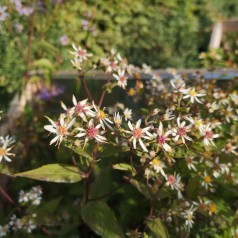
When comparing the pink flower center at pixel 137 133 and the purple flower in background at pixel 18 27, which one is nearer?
the pink flower center at pixel 137 133

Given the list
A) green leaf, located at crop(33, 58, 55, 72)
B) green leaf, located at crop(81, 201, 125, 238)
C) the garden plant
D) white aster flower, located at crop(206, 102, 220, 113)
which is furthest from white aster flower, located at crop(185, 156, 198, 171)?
green leaf, located at crop(33, 58, 55, 72)

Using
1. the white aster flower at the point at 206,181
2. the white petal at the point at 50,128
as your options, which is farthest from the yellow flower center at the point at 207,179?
the white petal at the point at 50,128

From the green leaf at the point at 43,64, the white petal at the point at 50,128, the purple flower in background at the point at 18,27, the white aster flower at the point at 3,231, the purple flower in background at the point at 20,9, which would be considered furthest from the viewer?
the green leaf at the point at 43,64

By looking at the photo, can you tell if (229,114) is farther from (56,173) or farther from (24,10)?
(24,10)

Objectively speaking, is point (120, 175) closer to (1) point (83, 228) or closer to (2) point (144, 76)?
(1) point (83, 228)

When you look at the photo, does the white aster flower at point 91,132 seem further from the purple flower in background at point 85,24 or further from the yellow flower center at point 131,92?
the purple flower in background at point 85,24

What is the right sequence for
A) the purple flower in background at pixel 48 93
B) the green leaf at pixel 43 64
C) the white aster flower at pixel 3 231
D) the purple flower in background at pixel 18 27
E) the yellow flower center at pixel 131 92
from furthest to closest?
the purple flower in background at pixel 48 93, the green leaf at pixel 43 64, the purple flower in background at pixel 18 27, the yellow flower center at pixel 131 92, the white aster flower at pixel 3 231

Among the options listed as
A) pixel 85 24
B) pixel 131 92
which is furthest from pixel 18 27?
pixel 131 92
